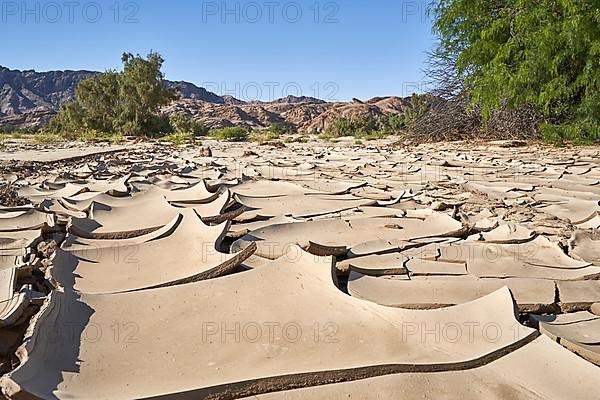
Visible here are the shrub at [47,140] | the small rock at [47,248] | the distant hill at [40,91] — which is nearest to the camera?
the small rock at [47,248]

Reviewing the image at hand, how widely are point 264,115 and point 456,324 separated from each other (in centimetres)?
4526

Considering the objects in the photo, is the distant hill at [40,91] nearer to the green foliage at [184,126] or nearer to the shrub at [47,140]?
the green foliage at [184,126]

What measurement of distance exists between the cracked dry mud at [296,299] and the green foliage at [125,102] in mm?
16081

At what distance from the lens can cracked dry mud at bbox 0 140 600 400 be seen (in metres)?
1.04

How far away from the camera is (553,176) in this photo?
4.30 metres

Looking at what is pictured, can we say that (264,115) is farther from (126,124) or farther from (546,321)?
(546,321)

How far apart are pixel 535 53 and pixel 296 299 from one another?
20.3 feet

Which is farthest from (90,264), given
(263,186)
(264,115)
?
(264,115)

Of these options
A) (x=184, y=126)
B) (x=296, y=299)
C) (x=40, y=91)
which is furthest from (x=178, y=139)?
(x=40, y=91)

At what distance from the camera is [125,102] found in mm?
19625

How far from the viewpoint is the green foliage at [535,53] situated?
5.97m

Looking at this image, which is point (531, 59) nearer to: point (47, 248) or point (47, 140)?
point (47, 248)

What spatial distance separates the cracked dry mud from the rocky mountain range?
1950 centimetres

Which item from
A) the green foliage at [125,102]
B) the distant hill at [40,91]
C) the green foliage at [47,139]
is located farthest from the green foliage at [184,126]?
the distant hill at [40,91]
